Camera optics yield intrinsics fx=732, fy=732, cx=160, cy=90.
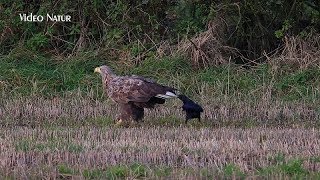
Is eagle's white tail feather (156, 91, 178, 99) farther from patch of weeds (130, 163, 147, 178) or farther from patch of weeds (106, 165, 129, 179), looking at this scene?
patch of weeds (106, 165, 129, 179)

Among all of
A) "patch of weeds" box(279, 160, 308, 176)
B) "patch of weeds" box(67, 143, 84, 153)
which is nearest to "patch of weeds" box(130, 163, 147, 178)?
"patch of weeds" box(67, 143, 84, 153)

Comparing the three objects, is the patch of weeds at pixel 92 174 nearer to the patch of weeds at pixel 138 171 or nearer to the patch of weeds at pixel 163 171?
the patch of weeds at pixel 138 171

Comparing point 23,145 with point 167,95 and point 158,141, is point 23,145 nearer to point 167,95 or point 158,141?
point 158,141

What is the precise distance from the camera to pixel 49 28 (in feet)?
51.1

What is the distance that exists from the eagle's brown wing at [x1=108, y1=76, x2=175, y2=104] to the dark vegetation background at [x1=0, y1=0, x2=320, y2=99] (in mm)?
3203

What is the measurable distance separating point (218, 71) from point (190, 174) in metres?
7.86

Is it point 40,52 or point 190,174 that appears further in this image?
point 40,52

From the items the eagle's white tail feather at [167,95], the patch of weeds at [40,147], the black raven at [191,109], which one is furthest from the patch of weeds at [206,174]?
the black raven at [191,109]

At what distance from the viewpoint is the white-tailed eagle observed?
392 inches

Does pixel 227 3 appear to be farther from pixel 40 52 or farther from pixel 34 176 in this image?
pixel 34 176

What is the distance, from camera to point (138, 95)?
394 inches

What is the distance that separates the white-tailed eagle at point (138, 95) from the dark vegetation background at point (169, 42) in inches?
122

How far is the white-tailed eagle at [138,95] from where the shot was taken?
9953mm

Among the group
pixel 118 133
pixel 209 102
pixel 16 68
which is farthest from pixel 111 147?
pixel 16 68
